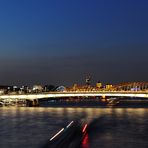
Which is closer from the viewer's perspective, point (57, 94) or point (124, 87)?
point (57, 94)

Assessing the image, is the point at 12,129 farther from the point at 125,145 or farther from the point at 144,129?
the point at 125,145

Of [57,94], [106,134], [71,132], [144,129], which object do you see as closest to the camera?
[71,132]

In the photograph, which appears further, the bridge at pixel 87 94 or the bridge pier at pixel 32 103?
the bridge pier at pixel 32 103

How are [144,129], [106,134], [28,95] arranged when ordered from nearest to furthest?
[106,134], [144,129], [28,95]

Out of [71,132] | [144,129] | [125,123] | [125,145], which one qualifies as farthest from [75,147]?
[125,123]

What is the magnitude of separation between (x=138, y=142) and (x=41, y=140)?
6476mm

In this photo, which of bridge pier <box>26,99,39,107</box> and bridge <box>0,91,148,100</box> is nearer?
bridge <box>0,91,148,100</box>

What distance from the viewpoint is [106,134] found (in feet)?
121

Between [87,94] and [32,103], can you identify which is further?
[32,103]

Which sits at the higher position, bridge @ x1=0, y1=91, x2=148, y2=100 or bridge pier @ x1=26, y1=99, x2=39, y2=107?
bridge @ x1=0, y1=91, x2=148, y2=100

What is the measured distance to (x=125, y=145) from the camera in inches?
1198

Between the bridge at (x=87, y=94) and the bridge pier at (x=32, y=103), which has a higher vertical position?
the bridge at (x=87, y=94)

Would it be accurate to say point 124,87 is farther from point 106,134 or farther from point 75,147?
point 75,147

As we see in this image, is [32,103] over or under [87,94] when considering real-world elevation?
under
